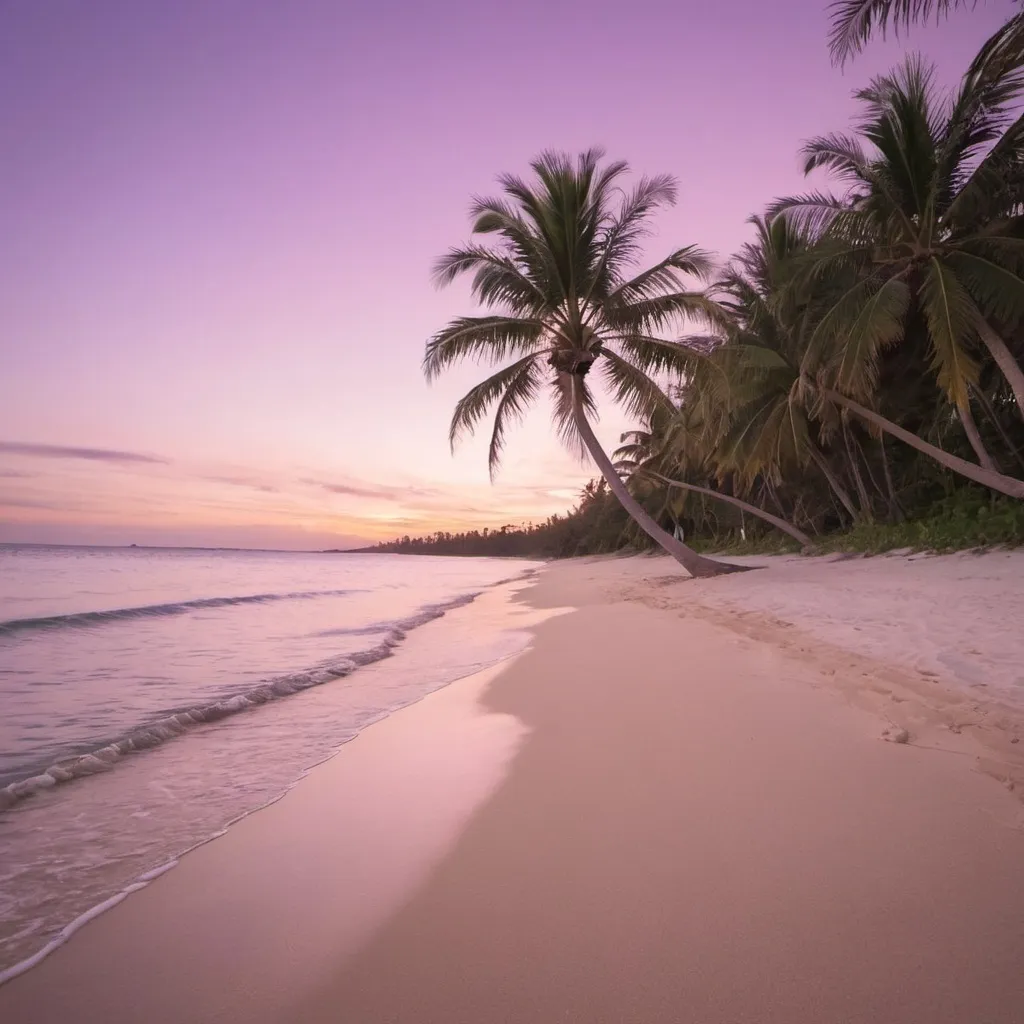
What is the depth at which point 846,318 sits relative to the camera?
1027 centimetres

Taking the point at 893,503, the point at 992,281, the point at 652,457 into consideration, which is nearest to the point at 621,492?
the point at 992,281

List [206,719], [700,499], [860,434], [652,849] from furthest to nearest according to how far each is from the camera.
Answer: [700,499], [860,434], [206,719], [652,849]

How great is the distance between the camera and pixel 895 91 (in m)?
9.85

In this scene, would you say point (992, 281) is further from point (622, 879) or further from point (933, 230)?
point (622, 879)

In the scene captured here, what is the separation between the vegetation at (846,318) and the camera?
9031mm

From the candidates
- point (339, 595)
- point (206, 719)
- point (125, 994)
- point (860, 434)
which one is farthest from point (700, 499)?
point (125, 994)

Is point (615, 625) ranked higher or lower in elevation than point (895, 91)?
lower

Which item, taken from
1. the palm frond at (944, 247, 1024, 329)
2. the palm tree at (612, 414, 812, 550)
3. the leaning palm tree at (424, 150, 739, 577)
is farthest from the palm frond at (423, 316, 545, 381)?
the palm tree at (612, 414, 812, 550)

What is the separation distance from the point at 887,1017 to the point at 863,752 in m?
1.69

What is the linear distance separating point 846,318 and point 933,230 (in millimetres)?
1751

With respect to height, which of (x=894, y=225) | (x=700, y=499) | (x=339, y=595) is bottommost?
(x=339, y=595)

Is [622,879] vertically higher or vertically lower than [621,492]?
lower

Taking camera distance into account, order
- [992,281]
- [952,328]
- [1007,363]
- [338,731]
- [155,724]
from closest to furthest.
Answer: [338,731], [155,724], [952,328], [992,281], [1007,363]

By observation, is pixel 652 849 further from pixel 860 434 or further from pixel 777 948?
pixel 860 434
